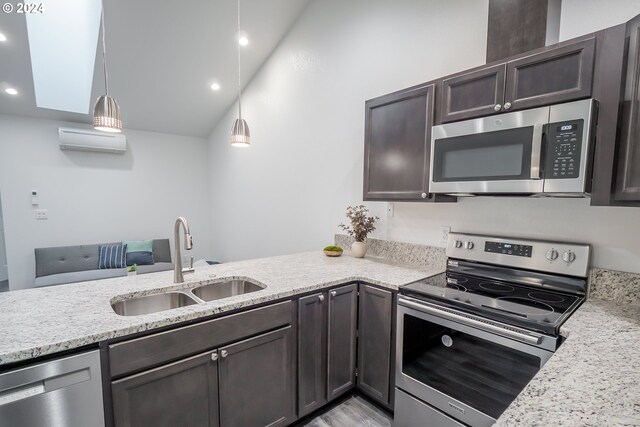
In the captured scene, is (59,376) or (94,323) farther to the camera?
(94,323)

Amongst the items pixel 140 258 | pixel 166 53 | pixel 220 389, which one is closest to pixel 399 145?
pixel 220 389

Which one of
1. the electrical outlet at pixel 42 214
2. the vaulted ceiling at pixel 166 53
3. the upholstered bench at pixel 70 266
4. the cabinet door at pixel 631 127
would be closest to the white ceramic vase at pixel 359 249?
the cabinet door at pixel 631 127

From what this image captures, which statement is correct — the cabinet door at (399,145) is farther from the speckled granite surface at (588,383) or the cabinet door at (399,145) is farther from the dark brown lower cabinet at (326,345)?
the speckled granite surface at (588,383)

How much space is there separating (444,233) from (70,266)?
4.78 metres

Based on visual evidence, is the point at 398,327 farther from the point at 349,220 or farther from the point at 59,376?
the point at 59,376

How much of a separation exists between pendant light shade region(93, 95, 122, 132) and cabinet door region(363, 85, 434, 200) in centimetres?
160

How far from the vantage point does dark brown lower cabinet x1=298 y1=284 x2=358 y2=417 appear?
5.74ft

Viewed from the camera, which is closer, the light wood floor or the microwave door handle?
the microwave door handle

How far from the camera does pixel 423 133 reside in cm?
187

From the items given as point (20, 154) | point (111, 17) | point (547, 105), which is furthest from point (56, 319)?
point (20, 154)

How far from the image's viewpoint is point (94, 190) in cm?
442

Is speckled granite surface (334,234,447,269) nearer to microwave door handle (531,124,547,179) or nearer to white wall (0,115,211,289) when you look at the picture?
microwave door handle (531,124,547,179)

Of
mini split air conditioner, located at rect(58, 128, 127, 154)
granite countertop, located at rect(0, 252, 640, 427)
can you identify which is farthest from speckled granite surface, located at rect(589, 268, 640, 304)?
mini split air conditioner, located at rect(58, 128, 127, 154)

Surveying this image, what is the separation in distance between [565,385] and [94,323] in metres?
1.60
